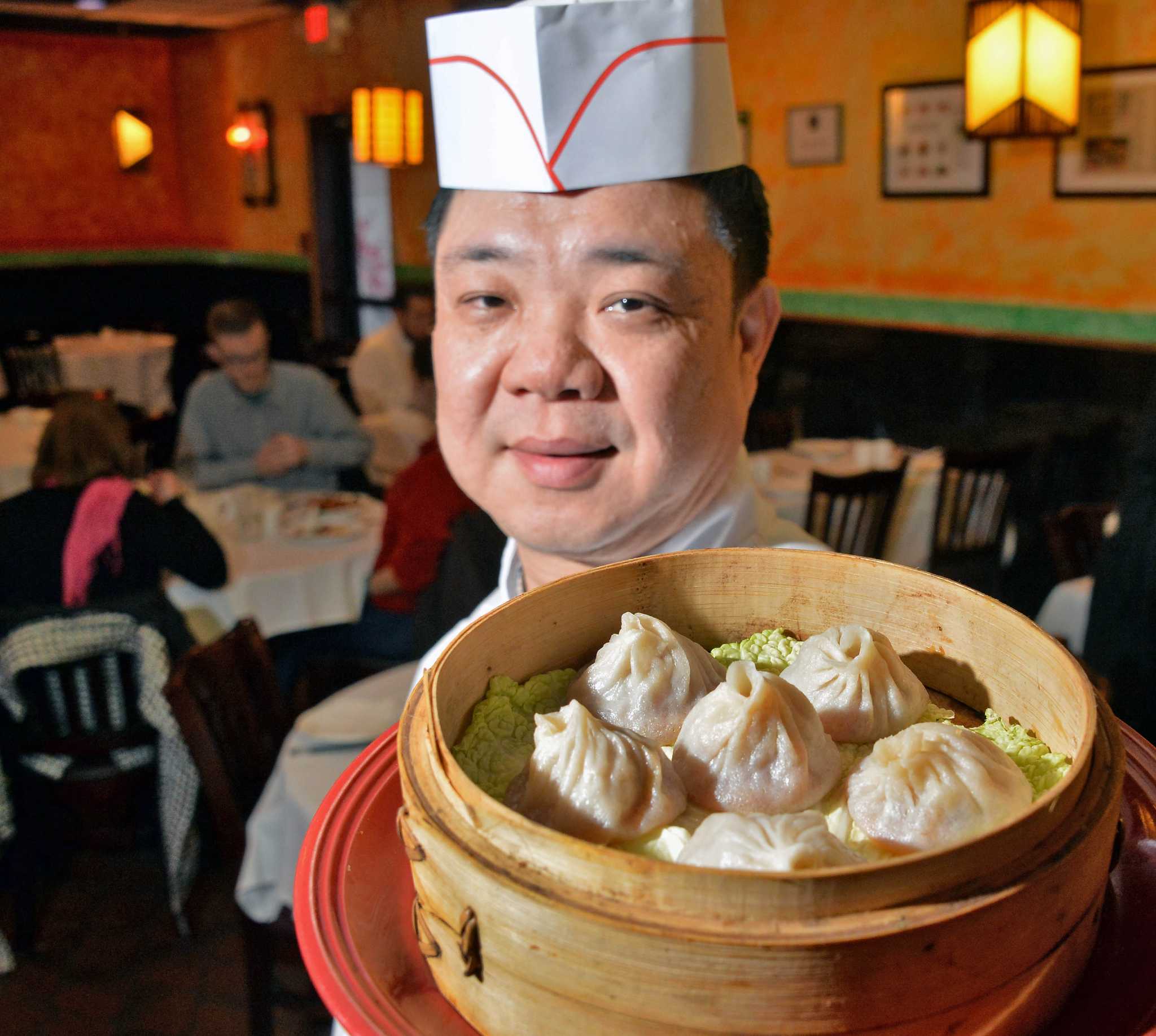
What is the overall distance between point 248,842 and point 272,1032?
62 cm

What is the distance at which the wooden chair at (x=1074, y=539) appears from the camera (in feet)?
14.8

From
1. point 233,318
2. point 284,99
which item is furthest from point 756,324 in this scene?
point 284,99

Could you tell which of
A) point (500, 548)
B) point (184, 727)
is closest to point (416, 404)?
point (500, 548)

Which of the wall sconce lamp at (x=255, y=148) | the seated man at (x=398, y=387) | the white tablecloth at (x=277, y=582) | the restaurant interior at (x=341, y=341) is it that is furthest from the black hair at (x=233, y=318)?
the wall sconce lamp at (x=255, y=148)

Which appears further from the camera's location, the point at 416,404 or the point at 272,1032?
the point at 416,404

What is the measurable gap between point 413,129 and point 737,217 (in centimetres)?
671

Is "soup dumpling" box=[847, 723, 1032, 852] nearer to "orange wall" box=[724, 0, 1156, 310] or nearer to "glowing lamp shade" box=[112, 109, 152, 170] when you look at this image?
"orange wall" box=[724, 0, 1156, 310]

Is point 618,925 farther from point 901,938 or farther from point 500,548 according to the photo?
point 500,548

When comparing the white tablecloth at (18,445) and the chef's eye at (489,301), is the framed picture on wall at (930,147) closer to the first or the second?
the white tablecloth at (18,445)

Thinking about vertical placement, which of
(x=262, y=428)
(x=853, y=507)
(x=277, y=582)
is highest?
(x=262, y=428)

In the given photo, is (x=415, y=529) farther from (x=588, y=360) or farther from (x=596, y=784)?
(x=596, y=784)

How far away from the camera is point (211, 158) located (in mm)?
8383

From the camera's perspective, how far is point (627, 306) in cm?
139

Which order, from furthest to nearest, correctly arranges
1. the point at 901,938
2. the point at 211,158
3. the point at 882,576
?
the point at 211,158 < the point at 882,576 < the point at 901,938
